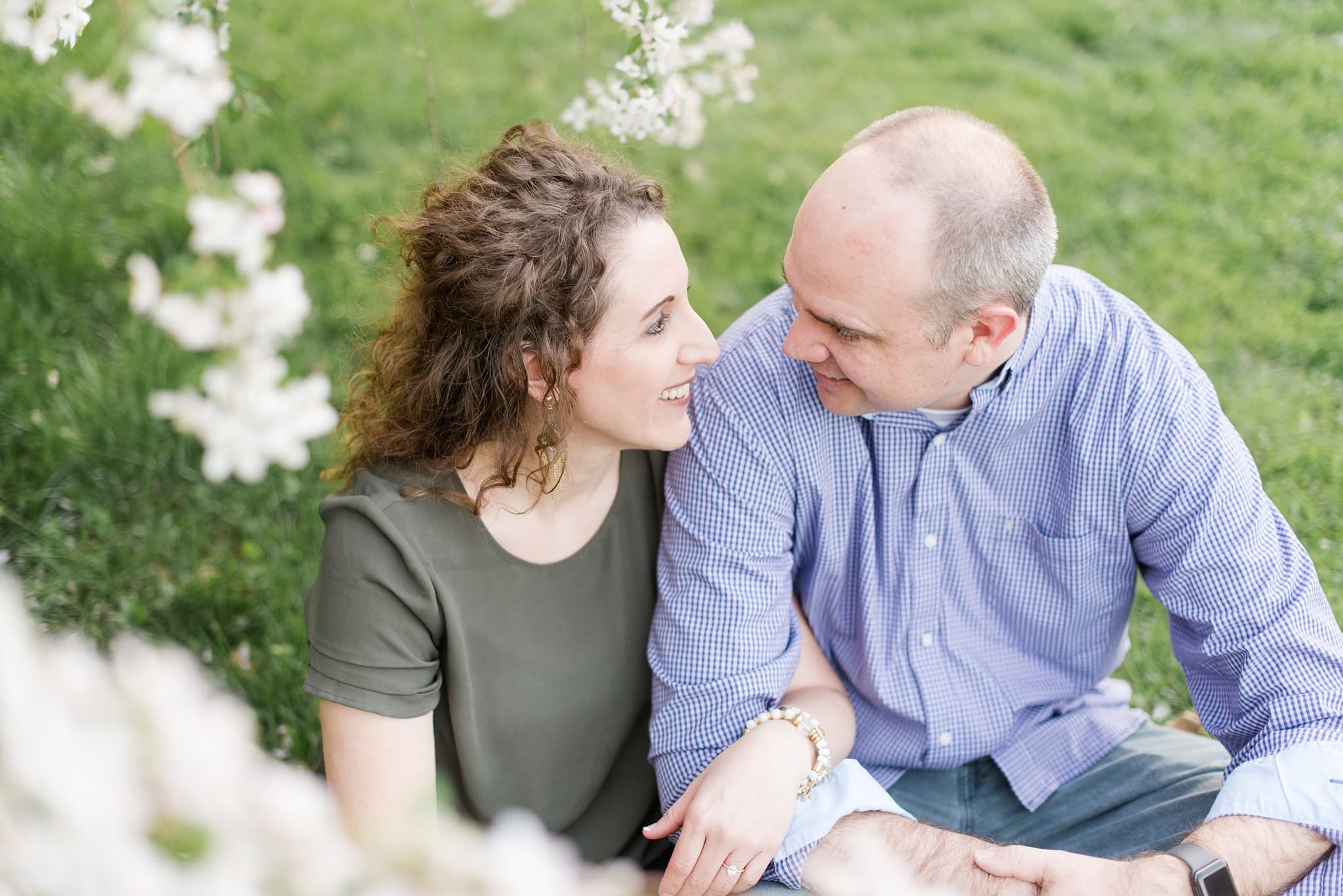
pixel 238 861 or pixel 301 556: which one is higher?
pixel 238 861

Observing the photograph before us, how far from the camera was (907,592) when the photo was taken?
7.68 feet

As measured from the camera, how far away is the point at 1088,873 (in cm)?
197

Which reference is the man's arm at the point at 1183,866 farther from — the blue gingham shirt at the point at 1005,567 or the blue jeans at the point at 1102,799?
the blue jeans at the point at 1102,799

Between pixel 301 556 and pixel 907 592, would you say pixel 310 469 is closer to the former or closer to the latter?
pixel 301 556

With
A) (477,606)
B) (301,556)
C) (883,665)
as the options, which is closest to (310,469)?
(301,556)

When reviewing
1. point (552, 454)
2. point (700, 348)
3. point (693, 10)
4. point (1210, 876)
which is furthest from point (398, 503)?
point (1210, 876)

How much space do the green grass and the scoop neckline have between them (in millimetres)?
736

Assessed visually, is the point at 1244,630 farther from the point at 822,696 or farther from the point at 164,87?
the point at 164,87

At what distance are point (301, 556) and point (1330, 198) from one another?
417 cm

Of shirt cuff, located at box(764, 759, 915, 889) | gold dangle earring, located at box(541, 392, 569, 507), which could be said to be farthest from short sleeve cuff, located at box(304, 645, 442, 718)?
shirt cuff, located at box(764, 759, 915, 889)

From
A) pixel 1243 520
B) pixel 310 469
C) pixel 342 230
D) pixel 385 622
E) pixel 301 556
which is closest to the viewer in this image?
pixel 385 622

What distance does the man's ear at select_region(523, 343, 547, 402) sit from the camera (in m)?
2.07

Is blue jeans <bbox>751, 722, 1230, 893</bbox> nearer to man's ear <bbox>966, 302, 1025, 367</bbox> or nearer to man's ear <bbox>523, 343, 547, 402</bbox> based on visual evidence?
man's ear <bbox>966, 302, 1025, 367</bbox>

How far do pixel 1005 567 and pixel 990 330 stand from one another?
1.89ft
